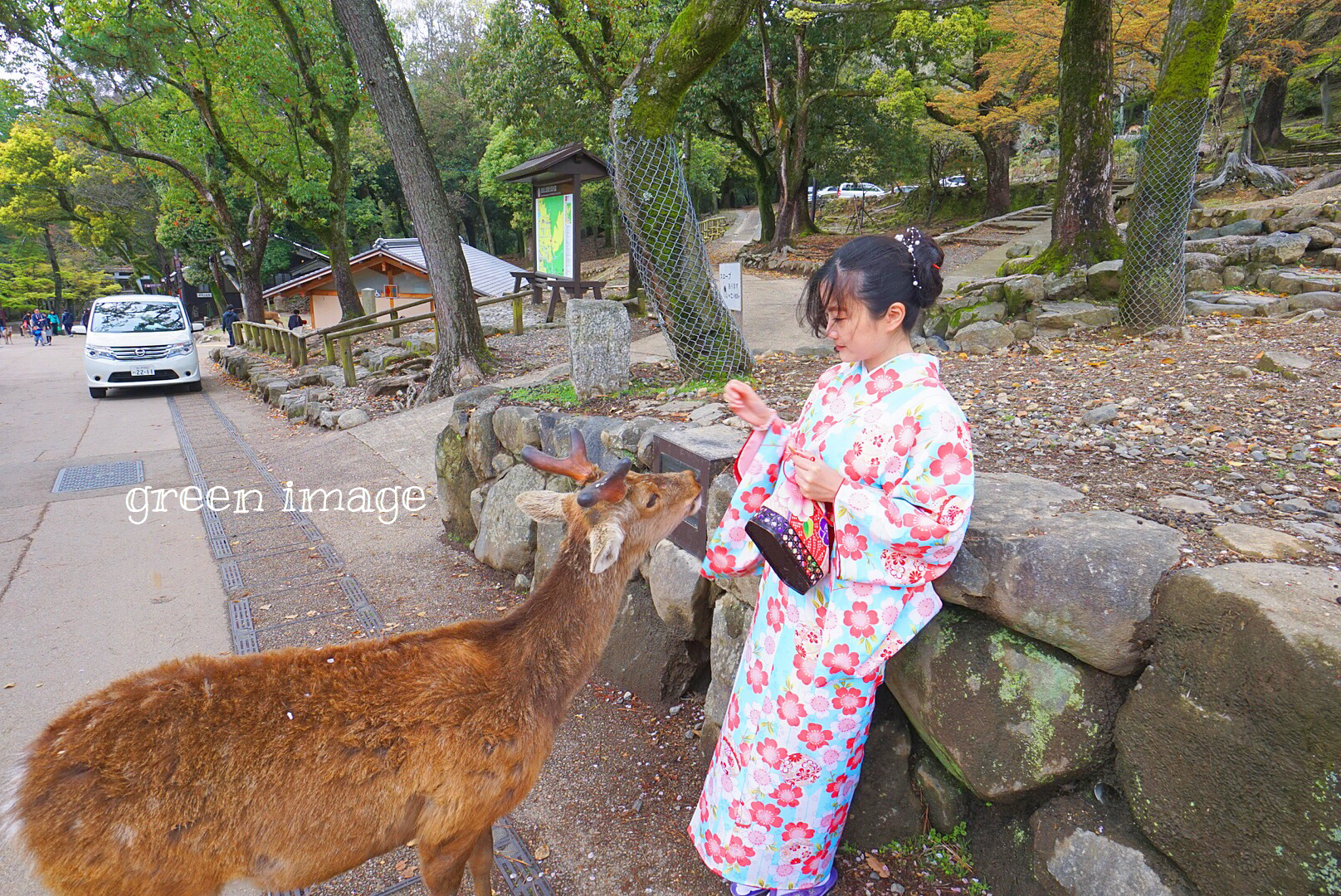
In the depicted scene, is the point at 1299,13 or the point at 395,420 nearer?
the point at 395,420

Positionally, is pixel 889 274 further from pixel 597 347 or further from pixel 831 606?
pixel 597 347

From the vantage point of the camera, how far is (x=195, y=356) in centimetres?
1578

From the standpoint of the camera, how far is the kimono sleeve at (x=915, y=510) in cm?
203

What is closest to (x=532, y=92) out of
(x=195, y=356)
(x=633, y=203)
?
(x=195, y=356)

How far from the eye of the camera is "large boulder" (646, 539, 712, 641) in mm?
3896

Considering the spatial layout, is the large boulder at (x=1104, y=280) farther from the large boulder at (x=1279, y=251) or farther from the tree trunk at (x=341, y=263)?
the tree trunk at (x=341, y=263)

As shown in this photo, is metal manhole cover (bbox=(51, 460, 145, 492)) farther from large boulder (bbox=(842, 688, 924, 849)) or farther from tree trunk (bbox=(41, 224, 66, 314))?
tree trunk (bbox=(41, 224, 66, 314))

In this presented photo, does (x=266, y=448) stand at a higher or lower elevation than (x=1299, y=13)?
lower

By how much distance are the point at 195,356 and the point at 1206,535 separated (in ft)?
59.1

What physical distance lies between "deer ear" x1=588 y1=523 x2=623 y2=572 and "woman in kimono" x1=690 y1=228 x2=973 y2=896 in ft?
1.14

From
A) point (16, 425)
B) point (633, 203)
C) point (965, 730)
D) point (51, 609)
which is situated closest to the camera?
point (965, 730)

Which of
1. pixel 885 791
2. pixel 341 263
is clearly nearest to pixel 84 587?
pixel 885 791

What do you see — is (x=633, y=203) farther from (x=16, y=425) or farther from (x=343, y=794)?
(x=16, y=425)

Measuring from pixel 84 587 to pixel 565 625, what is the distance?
5.11 meters
